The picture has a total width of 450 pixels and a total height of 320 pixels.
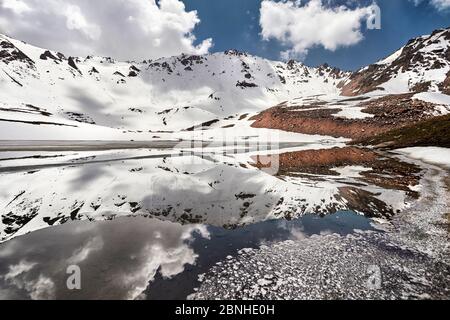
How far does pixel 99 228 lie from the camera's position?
1091 cm

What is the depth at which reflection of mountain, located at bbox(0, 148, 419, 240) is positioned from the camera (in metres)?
12.6

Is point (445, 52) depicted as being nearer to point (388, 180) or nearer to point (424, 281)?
point (388, 180)

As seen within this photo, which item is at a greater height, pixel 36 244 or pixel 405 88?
pixel 405 88

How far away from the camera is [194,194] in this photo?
1653 centimetres

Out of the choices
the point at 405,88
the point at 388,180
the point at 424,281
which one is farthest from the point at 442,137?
the point at 405,88

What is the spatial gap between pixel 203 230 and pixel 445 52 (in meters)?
228

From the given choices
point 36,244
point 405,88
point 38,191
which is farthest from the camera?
point 405,88

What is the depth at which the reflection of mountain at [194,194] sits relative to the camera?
12.6 meters
